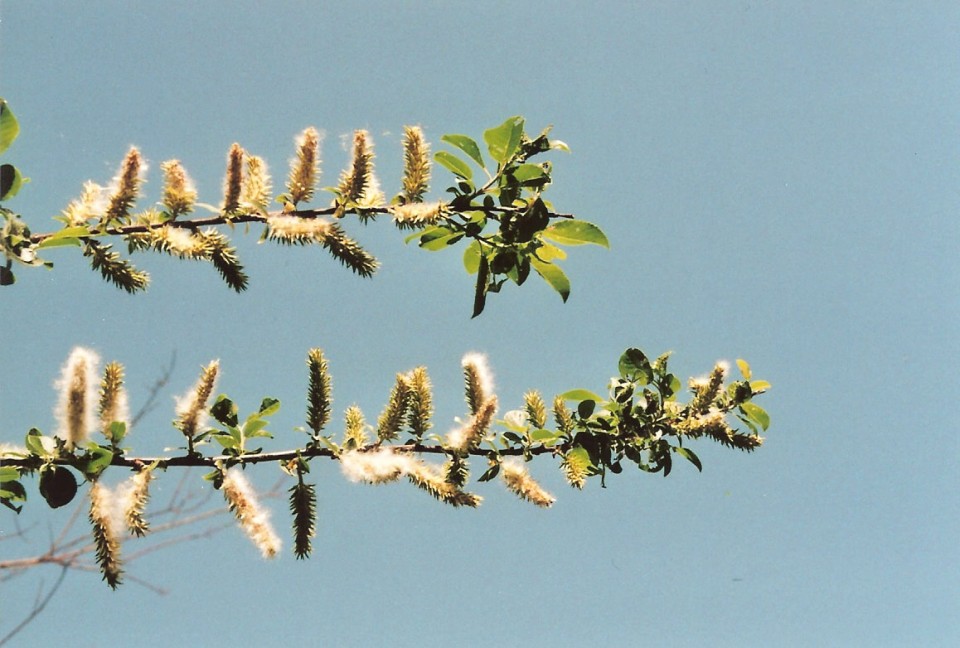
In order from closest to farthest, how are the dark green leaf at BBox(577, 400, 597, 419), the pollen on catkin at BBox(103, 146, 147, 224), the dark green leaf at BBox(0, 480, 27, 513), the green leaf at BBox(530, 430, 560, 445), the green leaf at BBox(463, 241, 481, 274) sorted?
1. the pollen on catkin at BBox(103, 146, 147, 224)
2. the dark green leaf at BBox(0, 480, 27, 513)
3. the green leaf at BBox(463, 241, 481, 274)
4. the green leaf at BBox(530, 430, 560, 445)
5. the dark green leaf at BBox(577, 400, 597, 419)

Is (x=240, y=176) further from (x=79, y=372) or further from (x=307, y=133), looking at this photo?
(x=79, y=372)

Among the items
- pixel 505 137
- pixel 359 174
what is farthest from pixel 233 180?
pixel 505 137

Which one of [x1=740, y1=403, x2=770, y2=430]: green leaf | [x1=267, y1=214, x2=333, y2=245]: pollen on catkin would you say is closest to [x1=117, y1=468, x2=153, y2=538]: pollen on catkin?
[x1=267, y1=214, x2=333, y2=245]: pollen on catkin

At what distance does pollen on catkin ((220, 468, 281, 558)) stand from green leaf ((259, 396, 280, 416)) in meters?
0.23

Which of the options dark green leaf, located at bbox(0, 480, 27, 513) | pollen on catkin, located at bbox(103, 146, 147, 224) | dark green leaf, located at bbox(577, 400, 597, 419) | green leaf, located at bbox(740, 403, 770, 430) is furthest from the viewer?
green leaf, located at bbox(740, 403, 770, 430)

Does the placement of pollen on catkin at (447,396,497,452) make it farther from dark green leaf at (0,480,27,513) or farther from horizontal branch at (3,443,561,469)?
dark green leaf at (0,480,27,513)

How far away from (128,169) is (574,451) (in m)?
1.46

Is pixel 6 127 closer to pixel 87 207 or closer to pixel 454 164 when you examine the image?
pixel 87 207

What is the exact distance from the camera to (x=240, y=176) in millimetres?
1633

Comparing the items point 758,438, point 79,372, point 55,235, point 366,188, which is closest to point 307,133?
point 366,188

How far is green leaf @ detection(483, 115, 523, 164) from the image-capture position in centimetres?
185

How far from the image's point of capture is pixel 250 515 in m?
1.73

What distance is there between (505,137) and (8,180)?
1211 millimetres

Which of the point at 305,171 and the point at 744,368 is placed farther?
the point at 744,368
